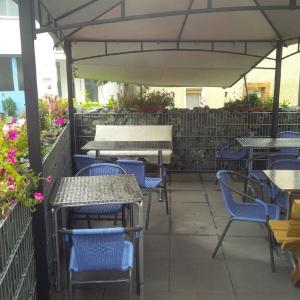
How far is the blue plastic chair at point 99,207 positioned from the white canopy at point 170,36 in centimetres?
179

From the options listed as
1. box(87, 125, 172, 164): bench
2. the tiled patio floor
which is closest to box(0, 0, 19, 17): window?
box(87, 125, 172, 164): bench

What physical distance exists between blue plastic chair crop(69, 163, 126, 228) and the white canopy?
5.89ft

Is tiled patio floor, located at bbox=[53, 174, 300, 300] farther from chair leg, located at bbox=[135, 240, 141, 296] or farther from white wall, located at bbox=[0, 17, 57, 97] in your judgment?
white wall, located at bbox=[0, 17, 57, 97]

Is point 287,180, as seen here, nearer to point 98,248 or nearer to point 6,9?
point 98,248

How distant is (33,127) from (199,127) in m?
5.11

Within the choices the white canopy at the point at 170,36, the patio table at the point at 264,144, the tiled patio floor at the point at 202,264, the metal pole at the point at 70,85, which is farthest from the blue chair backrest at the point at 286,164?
the metal pole at the point at 70,85

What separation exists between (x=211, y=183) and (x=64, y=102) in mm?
3360

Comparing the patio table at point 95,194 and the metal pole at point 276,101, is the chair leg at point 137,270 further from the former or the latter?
the metal pole at point 276,101

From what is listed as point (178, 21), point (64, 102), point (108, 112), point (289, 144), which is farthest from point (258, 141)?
point (64, 102)

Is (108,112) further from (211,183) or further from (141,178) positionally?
Answer: (141,178)

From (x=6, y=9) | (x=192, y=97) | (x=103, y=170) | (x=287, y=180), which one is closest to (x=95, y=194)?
(x=103, y=170)

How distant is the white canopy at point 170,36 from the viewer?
541 cm

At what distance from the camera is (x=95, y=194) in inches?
129

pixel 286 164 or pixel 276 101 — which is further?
pixel 276 101
